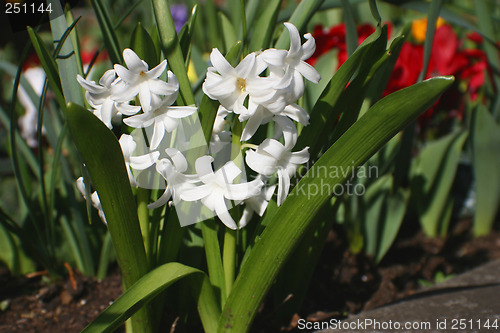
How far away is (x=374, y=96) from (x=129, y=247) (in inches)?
22.2

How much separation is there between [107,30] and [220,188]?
1.26 feet

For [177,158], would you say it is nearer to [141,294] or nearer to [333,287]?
[141,294]

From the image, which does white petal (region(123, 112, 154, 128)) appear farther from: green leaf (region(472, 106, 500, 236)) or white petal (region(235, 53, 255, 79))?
green leaf (region(472, 106, 500, 236))

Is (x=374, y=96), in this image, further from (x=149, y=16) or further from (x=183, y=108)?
(x=149, y=16)

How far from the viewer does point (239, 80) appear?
0.66 m

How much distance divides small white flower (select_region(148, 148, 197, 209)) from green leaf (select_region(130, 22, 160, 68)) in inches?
7.4

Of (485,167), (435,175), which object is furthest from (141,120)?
(485,167)

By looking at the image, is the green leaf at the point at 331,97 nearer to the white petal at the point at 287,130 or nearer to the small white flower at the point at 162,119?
the white petal at the point at 287,130

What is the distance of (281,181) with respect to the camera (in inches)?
28.1

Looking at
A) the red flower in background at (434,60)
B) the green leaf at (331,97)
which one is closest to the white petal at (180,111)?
the green leaf at (331,97)

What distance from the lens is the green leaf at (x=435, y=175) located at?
56.6 inches

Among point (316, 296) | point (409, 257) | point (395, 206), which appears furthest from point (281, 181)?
point (409, 257)

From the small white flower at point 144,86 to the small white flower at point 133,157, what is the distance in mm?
74

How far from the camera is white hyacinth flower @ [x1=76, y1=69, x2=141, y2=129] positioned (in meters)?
0.67
